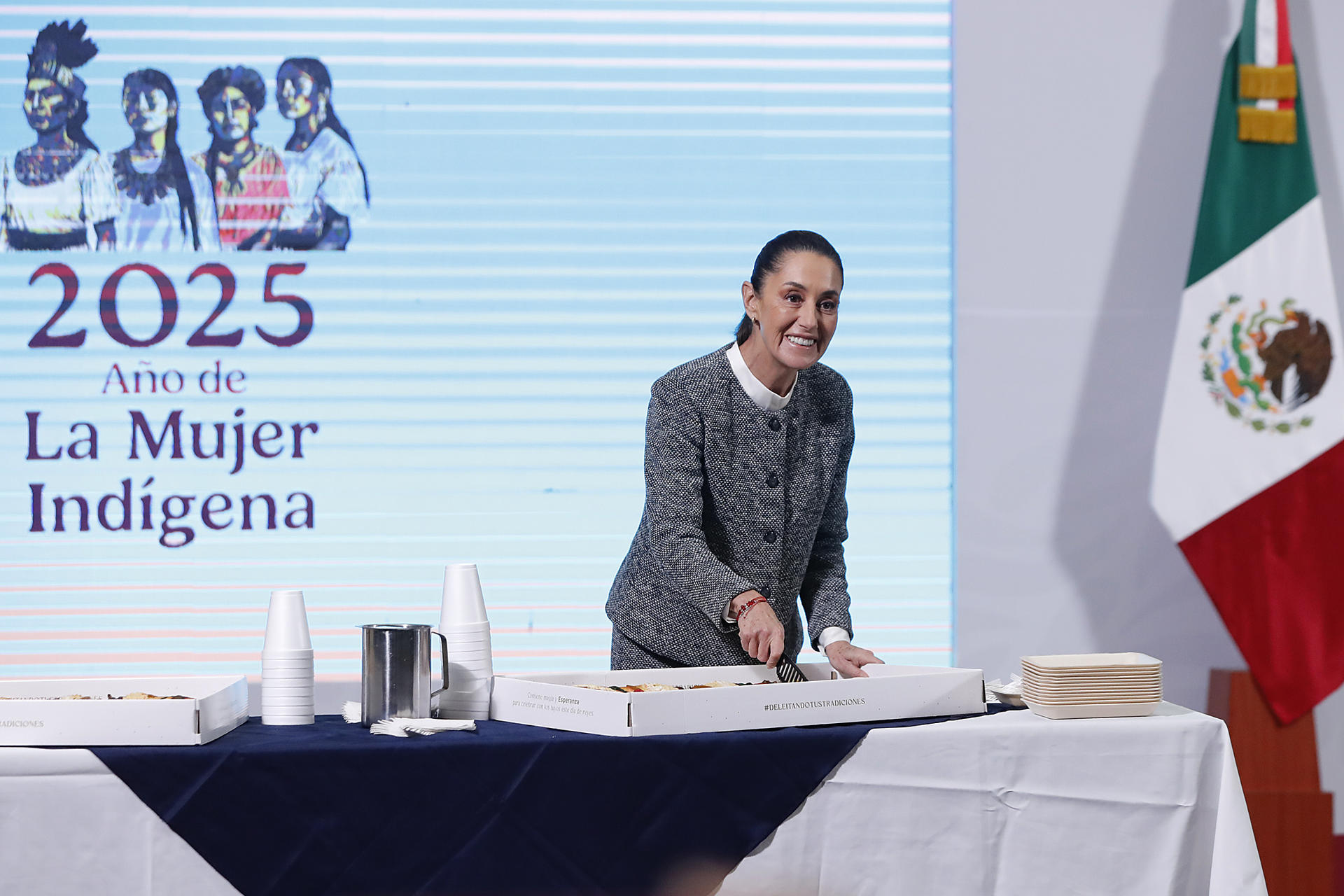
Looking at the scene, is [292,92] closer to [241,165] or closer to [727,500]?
[241,165]

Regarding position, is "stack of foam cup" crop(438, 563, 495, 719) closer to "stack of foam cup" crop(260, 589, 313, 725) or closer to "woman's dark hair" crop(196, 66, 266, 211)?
"stack of foam cup" crop(260, 589, 313, 725)

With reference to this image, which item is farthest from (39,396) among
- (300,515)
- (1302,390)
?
(1302,390)

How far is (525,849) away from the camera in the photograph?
153 cm

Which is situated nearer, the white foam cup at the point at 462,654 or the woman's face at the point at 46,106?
the white foam cup at the point at 462,654

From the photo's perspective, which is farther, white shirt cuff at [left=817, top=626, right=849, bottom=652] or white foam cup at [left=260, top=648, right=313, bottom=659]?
white shirt cuff at [left=817, top=626, right=849, bottom=652]

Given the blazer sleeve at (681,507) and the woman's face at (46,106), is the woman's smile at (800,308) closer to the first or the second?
the blazer sleeve at (681,507)

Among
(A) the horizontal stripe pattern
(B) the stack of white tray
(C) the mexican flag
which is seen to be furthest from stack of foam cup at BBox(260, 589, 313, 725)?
(C) the mexican flag

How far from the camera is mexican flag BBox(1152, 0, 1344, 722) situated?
3.35 meters

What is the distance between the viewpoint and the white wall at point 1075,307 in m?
3.39

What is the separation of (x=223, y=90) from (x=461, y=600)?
220 cm

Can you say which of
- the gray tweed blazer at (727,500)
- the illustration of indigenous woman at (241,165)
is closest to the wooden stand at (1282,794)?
the gray tweed blazer at (727,500)

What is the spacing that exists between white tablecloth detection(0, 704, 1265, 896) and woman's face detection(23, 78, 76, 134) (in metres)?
2.87

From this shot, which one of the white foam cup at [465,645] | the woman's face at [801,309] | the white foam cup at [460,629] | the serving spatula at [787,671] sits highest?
the woman's face at [801,309]

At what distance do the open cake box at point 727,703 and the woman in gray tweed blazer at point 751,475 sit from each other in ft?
0.74
